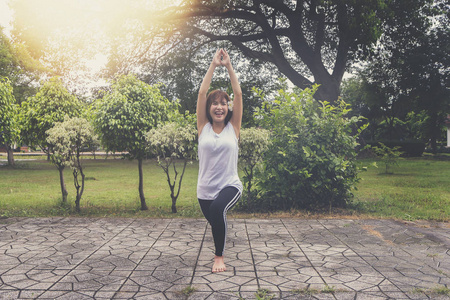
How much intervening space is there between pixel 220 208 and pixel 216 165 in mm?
460

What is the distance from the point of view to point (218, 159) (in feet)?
14.1

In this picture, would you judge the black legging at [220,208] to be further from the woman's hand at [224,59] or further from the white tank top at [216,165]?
the woman's hand at [224,59]

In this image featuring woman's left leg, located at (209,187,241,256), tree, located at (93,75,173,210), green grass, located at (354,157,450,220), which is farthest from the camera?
green grass, located at (354,157,450,220)

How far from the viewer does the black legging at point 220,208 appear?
4.23m

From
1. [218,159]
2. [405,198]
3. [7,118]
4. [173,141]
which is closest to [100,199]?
[7,118]

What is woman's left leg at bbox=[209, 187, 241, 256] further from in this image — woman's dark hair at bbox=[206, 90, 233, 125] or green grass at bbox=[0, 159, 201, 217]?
green grass at bbox=[0, 159, 201, 217]

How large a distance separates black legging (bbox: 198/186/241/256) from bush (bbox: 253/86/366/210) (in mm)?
3713

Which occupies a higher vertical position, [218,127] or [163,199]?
[218,127]

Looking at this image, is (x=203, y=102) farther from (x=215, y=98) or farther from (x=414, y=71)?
(x=414, y=71)

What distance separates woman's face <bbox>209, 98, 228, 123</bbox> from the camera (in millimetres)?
4480

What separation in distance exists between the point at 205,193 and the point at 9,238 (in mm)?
3507

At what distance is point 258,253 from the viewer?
5.23m

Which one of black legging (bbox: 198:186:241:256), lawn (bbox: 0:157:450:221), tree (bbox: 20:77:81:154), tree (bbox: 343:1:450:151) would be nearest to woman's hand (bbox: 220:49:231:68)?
black legging (bbox: 198:186:241:256)

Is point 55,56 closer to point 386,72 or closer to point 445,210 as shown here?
point 445,210
